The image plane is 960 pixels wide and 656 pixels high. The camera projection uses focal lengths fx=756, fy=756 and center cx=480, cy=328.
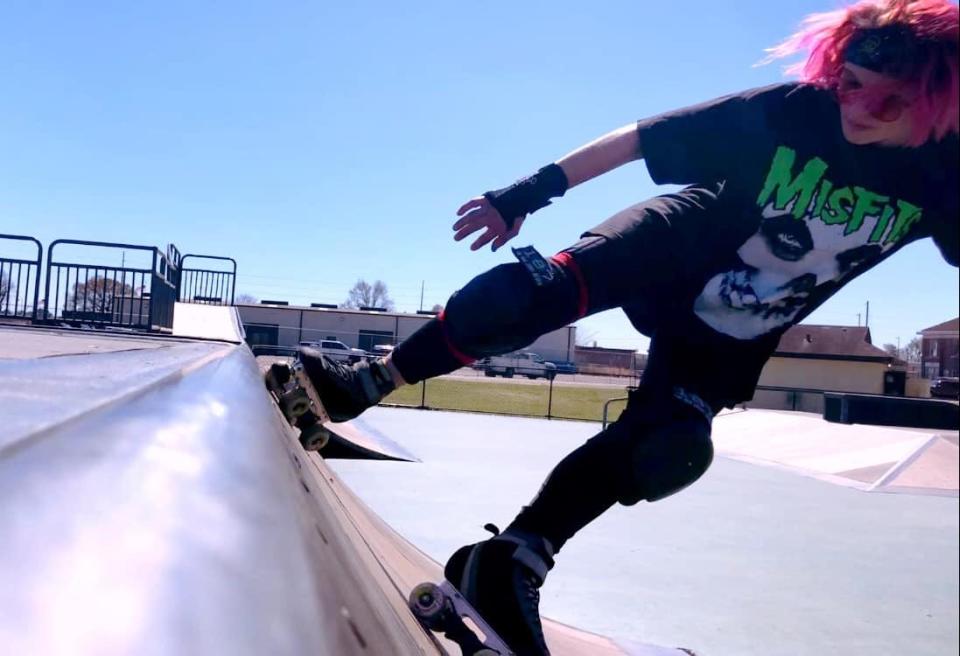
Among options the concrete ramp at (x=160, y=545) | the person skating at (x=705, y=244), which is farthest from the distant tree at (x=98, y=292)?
the concrete ramp at (x=160, y=545)

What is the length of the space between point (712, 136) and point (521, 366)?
713 mm

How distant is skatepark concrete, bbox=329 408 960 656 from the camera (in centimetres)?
176

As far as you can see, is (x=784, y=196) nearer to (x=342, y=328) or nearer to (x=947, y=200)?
(x=947, y=200)

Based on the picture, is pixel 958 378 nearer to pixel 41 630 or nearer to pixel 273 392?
pixel 273 392

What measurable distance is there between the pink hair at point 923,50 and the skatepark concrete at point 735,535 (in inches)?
21.1

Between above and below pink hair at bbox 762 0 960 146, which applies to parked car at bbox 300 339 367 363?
below

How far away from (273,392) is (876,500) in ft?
8.36

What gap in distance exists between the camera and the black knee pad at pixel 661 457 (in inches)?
51.0

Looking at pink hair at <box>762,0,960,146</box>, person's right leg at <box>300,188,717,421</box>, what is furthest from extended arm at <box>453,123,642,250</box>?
pink hair at <box>762,0,960,146</box>

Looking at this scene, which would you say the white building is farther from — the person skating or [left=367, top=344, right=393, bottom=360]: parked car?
the person skating

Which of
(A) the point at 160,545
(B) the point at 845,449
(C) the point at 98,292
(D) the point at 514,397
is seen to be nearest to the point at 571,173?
(D) the point at 514,397

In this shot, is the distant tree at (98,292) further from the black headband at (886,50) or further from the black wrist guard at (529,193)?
the black headband at (886,50)

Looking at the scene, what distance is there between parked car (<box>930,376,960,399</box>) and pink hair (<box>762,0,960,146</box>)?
0.49 metres

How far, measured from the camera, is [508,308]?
121cm
